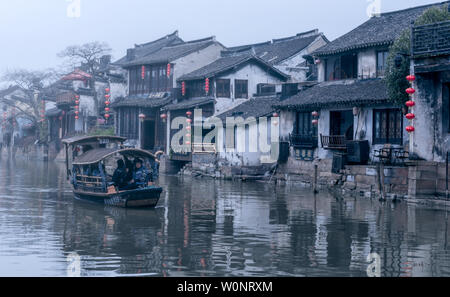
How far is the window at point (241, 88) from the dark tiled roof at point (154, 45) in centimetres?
1237

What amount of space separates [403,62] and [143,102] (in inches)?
956

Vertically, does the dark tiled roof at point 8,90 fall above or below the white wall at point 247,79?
above

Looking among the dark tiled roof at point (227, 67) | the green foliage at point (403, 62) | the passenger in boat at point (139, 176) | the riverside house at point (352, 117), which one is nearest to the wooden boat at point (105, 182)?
the passenger in boat at point (139, 176)

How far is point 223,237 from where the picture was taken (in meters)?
16.3

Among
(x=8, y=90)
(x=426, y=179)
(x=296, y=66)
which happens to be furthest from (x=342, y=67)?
(x=8, y=90)

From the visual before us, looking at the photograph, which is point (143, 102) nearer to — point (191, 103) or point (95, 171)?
point (191, 103)

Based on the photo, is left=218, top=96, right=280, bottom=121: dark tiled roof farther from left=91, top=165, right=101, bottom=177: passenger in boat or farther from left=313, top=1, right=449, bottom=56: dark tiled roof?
left=91, top=165, right=101, bottom=177: passenger in boat

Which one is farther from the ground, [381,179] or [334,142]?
[334,142]

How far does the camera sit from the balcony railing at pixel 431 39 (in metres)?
21.8

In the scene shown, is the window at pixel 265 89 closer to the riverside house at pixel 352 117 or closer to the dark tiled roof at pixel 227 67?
the dark tiled roof at pixel 227 67

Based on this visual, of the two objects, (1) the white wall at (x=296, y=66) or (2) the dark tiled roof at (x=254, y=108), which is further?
(1) the white wall at (x=296, y=66)

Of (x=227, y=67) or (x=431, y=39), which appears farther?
(x=227, y=67)

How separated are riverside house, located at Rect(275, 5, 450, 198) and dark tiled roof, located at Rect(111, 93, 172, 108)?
38.5 ft
